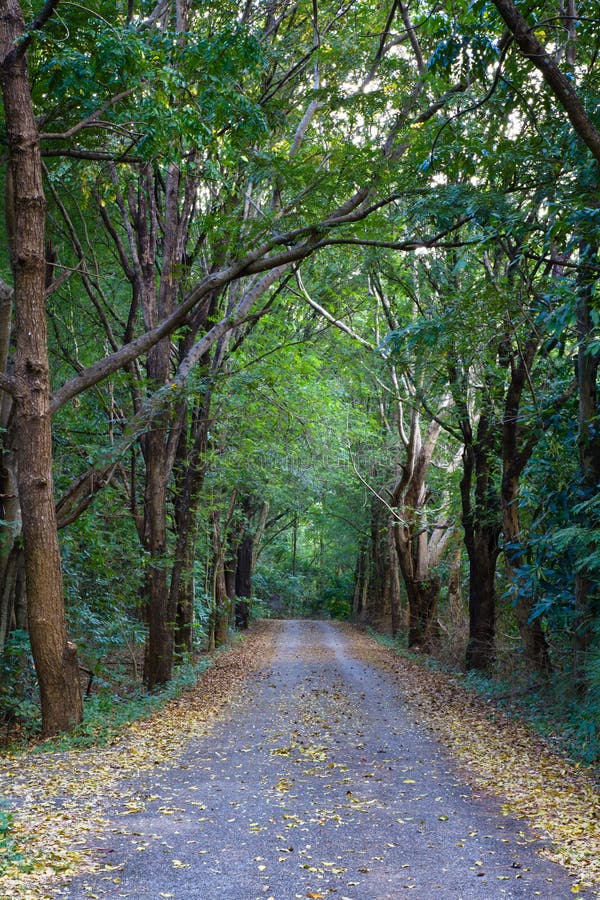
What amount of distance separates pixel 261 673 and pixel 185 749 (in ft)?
27.3

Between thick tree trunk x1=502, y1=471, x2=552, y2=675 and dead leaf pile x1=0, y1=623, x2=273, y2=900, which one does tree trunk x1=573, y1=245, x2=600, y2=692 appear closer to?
thick tree trunk x1=502, y1=471, x2=552, y2=675

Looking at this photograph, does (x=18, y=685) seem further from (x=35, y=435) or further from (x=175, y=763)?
(x=35, y=435)

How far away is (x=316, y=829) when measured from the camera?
5.51 m

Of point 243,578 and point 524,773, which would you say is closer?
point 524,773

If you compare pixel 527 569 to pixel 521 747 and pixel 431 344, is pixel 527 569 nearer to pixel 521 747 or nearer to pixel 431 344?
pixel 521 747

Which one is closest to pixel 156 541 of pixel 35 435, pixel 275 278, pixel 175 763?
pixel 35 435

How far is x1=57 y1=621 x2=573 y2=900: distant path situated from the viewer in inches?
172

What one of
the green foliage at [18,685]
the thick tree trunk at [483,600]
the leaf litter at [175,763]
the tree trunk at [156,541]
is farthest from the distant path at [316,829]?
the thick tree trunk at [483,600]

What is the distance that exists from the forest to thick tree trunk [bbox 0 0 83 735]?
0.09 ft

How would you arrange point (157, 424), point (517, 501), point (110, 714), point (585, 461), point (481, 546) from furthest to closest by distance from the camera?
point (481, 546)
point (157, 424)
point (517, 501)
point (110, 714)
point (585, 461)

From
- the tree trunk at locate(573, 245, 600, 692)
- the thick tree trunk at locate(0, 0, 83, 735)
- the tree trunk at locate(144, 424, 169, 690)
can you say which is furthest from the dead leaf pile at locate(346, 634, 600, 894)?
the thick tree trunk at locate(0, 0, 83, 735)

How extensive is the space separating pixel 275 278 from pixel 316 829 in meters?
9.28

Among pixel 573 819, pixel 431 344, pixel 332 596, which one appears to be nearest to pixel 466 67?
pixel 431 344

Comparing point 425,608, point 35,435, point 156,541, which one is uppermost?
point 35,435
